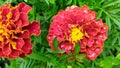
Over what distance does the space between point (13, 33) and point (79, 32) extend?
0.27 meters

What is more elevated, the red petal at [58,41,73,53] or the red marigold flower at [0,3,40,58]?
the red marigold flower at [0,3,40,58]

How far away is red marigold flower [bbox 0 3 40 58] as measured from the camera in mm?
1243

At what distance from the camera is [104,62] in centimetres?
103

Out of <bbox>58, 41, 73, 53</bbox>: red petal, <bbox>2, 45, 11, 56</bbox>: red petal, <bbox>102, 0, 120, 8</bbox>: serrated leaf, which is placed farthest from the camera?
<bbox>102, 0, 120, 8</bbox>: serrated leaf

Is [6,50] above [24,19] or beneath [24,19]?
beneath

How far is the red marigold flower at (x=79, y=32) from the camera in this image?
1.34 metres

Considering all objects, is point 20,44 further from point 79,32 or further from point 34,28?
point 79,32

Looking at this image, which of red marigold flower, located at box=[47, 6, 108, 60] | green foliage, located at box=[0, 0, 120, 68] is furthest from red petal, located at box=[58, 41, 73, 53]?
green foliage, located at box=[0, 0, 120, 68]

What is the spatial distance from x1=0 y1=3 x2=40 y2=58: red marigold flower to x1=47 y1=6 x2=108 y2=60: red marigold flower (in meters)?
0.13

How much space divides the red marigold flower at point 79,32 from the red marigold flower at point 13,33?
13cm

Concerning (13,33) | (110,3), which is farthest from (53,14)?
(13,33)

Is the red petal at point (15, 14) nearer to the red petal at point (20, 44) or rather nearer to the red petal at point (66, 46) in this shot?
the red petal at point (20, 44)

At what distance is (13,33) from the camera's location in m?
1.27

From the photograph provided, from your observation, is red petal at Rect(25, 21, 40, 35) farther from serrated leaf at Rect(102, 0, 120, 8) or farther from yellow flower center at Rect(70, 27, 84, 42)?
serrated leaf at Rect(102, 0, 120, 8)
